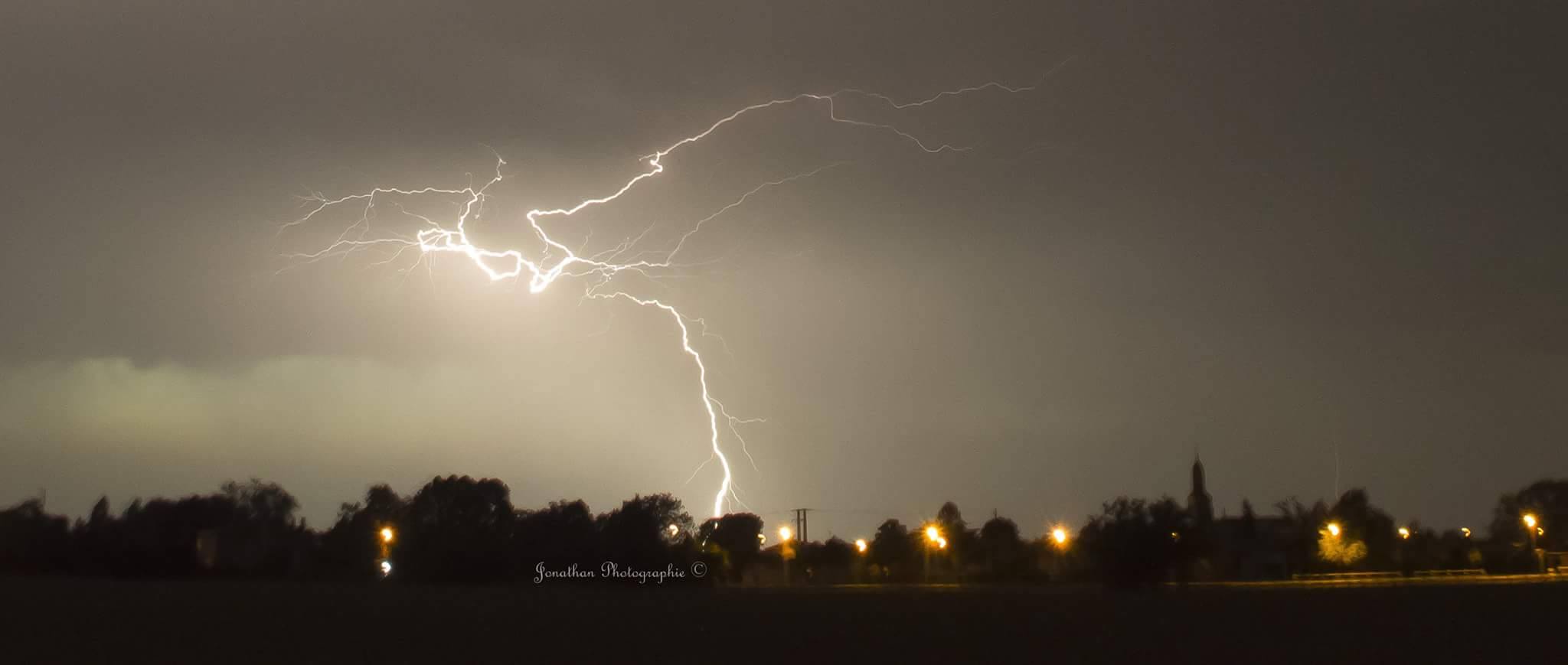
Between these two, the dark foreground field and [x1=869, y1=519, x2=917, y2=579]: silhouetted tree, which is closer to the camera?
the dark foreground field

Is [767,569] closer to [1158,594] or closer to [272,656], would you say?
[1158,594]

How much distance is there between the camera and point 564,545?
6606cm

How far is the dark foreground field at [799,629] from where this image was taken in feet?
56.4

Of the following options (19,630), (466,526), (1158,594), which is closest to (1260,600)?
(1158,594)

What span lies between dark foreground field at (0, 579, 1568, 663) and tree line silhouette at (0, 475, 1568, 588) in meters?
17.1

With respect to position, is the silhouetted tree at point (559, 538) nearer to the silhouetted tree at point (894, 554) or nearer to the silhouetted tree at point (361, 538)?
the silhouetted tree at point (361, 538)

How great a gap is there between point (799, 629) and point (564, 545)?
45.0m

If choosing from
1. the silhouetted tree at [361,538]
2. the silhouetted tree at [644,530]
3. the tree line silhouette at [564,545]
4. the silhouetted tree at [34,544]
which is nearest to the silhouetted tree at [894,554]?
the tree line silhouette at [564,545]

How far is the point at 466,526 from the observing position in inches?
2815

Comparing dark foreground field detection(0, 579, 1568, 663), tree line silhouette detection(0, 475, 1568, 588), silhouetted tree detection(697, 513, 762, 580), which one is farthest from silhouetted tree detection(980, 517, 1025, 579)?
dark foreground field detection(0, 579, 1568, 663)

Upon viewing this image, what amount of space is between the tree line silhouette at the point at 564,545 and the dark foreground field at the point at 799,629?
674 inches

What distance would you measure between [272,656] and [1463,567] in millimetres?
66317

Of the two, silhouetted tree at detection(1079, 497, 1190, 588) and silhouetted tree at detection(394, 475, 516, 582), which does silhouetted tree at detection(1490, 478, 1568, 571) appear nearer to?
silhouetted tree at detection(1079, 497, 1190, 588)

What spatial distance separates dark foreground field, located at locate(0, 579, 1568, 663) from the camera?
17.2 m
